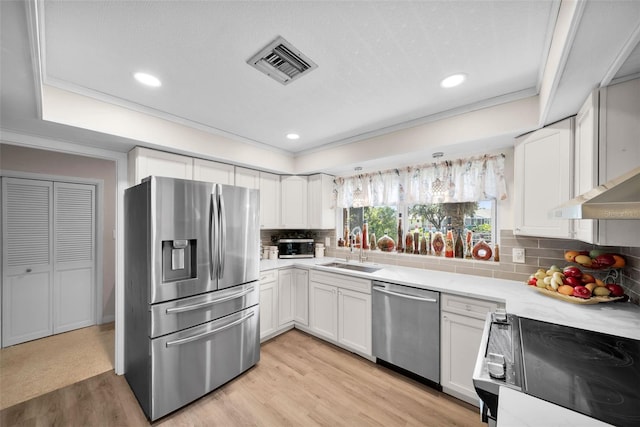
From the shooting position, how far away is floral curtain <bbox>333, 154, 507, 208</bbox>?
2414 millimetres

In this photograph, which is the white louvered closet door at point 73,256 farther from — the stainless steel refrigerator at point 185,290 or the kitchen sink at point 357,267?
the kitchen sink at point 357,267

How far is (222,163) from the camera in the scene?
2.89m

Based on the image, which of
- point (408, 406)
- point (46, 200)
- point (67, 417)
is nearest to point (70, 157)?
point (46, 200)

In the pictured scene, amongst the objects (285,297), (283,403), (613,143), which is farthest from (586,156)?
(285,297)

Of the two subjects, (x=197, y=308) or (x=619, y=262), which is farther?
(x=197, y=308)

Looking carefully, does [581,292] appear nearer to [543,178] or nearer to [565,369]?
[543,178]

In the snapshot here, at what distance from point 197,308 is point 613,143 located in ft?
9.24

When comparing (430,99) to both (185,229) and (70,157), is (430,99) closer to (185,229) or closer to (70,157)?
(185,229)

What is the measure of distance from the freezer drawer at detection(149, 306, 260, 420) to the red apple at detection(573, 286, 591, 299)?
2.51 meters

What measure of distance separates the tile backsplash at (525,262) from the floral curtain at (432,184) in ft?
1.53

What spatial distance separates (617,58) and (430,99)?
1.04 m

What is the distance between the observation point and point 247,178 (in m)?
3.18

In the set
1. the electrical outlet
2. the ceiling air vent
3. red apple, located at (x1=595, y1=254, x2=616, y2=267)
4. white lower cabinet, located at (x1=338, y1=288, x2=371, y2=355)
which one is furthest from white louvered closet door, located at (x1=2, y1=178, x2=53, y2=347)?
red apple, located at (x1=595, y1=254, x2=616, y2=267)

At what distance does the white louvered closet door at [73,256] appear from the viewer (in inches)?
124
